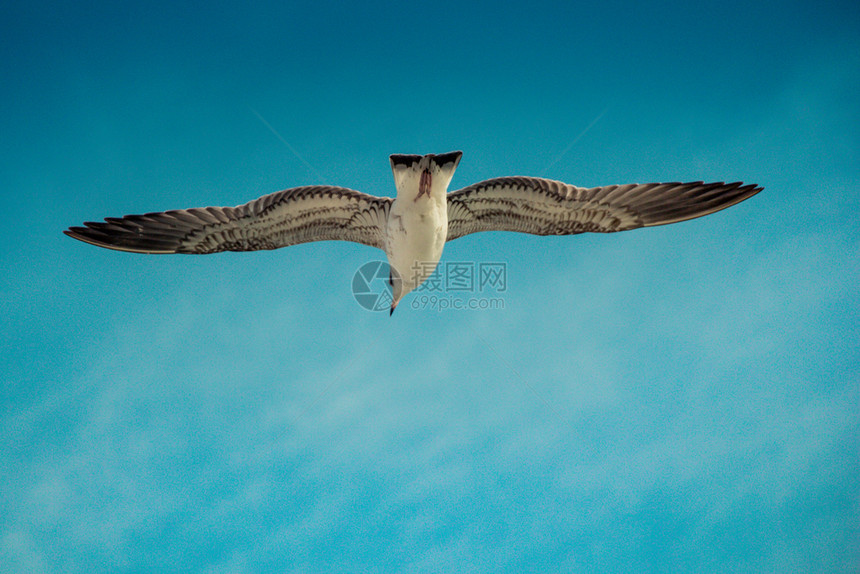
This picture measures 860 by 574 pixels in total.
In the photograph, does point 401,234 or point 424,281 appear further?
point 424,281

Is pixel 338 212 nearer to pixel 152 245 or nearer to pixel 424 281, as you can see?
pixel 424 281

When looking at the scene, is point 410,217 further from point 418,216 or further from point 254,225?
point 254,225

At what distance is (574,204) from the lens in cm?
950

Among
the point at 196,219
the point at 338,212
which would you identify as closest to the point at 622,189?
the point at 338,212

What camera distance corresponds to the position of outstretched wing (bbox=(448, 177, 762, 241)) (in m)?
9.15

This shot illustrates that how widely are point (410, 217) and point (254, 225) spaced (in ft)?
8.88

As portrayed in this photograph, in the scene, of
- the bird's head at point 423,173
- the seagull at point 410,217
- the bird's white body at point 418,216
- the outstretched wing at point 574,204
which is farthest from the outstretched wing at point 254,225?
the outstretched wing at point 574,204

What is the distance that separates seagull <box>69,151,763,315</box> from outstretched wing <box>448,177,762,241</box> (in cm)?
2

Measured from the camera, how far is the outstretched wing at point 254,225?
915cm

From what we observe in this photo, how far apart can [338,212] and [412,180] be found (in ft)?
5.63

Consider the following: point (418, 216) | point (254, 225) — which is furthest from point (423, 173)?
point (254, 225)

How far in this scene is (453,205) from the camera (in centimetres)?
939

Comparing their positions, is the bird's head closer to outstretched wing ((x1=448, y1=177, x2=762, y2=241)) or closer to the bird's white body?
the bird's white body

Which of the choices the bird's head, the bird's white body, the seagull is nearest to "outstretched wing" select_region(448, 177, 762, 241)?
the seagull
